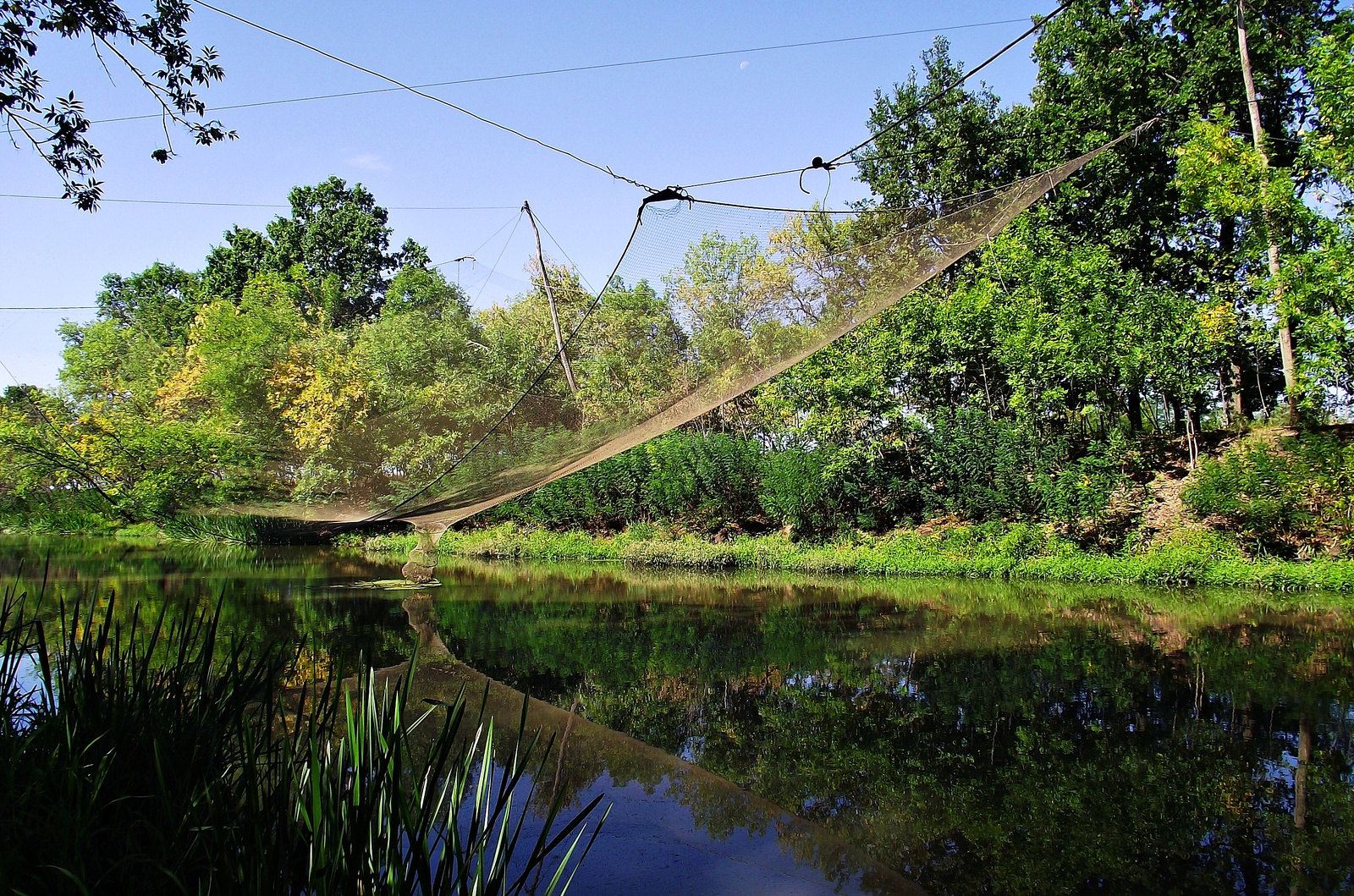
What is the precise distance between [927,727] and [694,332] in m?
2.42

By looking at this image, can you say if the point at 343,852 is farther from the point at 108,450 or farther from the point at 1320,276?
the point at 1320,276

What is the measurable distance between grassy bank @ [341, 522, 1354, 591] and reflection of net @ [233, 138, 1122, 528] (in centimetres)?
654

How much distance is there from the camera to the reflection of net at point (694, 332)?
421 cm

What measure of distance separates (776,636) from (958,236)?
413 centimetres

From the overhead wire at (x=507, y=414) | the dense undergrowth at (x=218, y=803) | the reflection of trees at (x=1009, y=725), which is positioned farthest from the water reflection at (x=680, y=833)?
the overhead wire at (x=507, y=414)

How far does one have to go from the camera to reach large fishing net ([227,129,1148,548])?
13.8 feet

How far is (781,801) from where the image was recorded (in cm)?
361

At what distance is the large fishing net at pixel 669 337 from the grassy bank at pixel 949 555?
656 cm

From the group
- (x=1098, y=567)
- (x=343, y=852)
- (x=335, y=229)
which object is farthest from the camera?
(x=335, y=229)

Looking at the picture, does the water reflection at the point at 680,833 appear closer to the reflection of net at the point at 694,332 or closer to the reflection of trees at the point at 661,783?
the reflection of trees at the point at 661,783

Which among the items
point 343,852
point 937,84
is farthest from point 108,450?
point 937,84

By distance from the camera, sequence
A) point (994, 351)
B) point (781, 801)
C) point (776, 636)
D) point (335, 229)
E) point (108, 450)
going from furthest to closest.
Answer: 1. point (335, 229)
2. point (994, 351)
3. point (108, 450)
4. point (776, 636)
5. point (781, 801)

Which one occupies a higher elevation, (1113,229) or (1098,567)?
(1113,229)

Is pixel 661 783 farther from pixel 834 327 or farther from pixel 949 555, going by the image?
pixel 949 555
